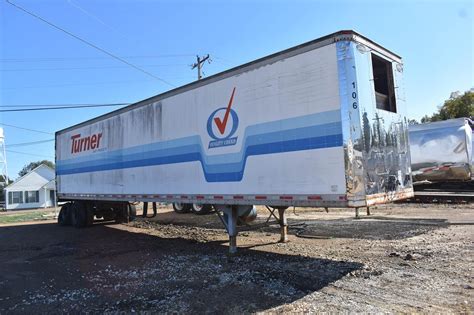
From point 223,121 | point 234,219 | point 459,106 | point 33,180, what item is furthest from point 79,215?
point 459,106

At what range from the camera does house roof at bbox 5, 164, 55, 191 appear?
44.4m

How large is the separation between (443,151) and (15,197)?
1686 inches

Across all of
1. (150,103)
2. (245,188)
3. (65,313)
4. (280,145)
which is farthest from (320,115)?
(150,103)

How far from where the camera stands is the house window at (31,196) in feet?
147

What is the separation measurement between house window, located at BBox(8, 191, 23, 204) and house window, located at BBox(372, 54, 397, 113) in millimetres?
45165

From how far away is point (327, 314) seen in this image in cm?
537

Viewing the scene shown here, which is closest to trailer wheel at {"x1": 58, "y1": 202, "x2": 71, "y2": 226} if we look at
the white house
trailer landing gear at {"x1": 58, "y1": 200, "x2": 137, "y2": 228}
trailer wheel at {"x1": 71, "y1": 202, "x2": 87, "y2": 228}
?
trailer landing gear at {"x1": 58, "y1": 200, "x2": 137, "y2": 228}

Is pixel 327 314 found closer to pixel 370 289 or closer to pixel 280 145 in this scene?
pixel 370 289

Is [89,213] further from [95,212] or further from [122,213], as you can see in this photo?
[122,213]

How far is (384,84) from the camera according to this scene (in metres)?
8.56

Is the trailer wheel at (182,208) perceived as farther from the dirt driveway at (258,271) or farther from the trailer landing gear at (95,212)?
the dirt driveway at (258,271)

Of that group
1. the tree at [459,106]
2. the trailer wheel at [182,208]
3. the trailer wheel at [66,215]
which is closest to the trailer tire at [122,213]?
the trailer wheel at [66,215]

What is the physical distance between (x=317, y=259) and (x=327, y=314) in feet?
10.9

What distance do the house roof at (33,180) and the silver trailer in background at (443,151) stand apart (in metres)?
40.0
